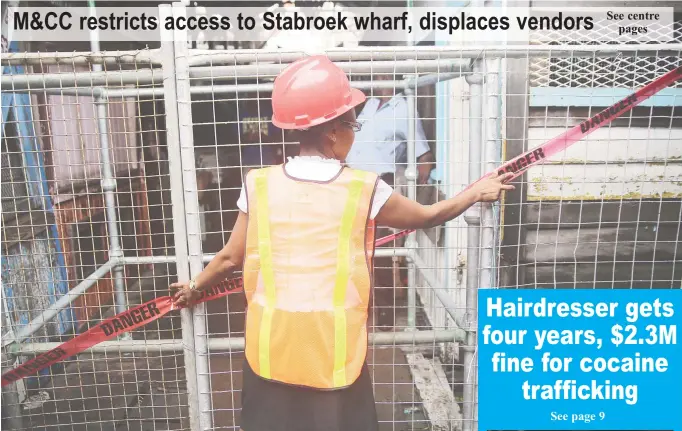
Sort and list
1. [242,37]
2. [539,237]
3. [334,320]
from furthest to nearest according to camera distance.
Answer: [242,37] < [539,237] < [334,320]

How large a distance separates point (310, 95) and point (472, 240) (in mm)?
1109

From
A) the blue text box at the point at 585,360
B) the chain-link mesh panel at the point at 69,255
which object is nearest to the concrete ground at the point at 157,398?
the chain-link mesh panel at the point at 69,255

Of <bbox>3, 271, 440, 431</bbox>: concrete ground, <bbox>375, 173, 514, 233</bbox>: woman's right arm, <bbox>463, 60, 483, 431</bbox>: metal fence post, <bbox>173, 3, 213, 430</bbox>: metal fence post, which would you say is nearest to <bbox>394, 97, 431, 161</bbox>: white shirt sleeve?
<bbox>3, 271, 440, 431</bbox>: concrete ground

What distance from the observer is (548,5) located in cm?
323

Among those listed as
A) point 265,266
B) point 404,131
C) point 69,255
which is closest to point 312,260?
point 265,266

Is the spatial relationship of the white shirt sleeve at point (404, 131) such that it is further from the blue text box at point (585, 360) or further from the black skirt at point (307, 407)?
the black skirt at point (307, 407)

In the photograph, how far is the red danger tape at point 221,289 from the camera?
2.37 meters

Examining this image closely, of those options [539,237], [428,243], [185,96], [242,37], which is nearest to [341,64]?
[185,96]

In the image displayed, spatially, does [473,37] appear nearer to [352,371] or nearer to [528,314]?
[528,314]

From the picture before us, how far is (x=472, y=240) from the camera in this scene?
254 centimetres

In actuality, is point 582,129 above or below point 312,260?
above

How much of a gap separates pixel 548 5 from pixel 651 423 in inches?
94.0

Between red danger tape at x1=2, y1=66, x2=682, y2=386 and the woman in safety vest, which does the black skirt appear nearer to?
the woman in safety vest

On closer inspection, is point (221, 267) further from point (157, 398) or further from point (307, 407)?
point (157, 398)
